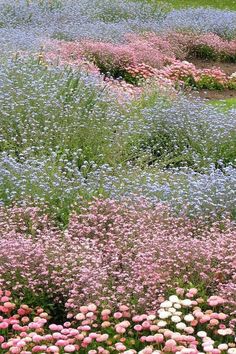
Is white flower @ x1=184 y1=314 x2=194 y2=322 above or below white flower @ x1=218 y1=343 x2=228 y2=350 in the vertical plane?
below

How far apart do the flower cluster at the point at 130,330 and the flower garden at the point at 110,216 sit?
0.03 ft

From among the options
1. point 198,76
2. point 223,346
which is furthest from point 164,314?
point 198,76

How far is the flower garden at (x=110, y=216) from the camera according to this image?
13.8 ft

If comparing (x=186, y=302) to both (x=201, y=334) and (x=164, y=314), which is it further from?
(x=201, y=334)

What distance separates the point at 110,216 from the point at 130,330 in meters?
1.55

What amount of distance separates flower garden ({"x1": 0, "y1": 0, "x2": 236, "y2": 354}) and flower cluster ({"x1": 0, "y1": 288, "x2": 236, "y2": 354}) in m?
0.01

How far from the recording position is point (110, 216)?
5645mm

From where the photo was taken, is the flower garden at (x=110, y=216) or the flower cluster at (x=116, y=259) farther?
the flower cluster at (x=116, y=259)

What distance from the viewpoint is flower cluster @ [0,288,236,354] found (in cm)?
389

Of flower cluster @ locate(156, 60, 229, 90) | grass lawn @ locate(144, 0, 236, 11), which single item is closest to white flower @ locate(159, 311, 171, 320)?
flower cluster @ locate(156, 60, 229, 90)

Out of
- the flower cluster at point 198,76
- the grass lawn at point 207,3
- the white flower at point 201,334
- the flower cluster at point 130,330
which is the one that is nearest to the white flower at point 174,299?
the flower cluster at point 130,330

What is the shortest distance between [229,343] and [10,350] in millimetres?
1198

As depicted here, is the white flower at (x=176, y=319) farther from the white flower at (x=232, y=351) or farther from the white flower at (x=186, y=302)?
the white flower at (x=232, y=351)

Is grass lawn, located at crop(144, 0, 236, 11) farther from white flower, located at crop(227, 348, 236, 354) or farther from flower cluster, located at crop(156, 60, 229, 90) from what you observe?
white flower, located at crop(227, 348, 236, 354)
